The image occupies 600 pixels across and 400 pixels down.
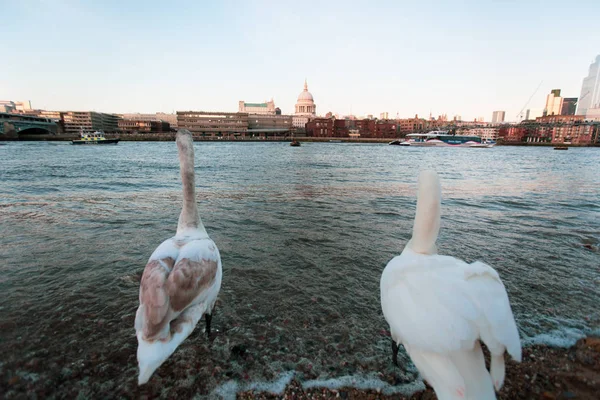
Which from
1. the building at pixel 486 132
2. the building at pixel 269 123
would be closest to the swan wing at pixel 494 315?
the building at pixel 269 123

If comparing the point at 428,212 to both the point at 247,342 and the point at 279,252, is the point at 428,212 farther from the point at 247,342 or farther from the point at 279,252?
the point at 279,252

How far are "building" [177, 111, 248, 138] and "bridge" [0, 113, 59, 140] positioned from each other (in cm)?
5175

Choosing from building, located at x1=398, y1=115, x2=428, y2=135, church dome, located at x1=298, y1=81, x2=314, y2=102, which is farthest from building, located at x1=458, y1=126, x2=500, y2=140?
church dome, located at x1=298, y1=81, x2=314, y2=102

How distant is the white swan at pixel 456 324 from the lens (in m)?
1.75

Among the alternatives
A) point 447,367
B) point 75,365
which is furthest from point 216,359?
point 447,367

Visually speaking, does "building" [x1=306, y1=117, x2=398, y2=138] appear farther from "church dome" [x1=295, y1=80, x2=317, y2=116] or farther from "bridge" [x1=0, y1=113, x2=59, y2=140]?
"bridge" [x1=0, y1=113, x2=59, y2=140]

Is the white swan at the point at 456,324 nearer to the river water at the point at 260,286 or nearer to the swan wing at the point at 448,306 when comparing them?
the swan wing at the point at 448,306

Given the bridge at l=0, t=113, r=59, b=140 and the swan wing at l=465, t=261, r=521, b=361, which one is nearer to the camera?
the swan wing at l=465, t=261, r=521, b=361

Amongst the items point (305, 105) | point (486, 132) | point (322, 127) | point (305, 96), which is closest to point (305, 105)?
point (305, 105)

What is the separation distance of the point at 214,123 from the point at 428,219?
153557mm

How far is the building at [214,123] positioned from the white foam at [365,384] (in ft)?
484

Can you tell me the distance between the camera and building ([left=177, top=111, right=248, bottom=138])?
14300 cm

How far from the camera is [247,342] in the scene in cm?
316

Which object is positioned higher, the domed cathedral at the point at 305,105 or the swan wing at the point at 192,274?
the domed cathedral at the point at 305,105
